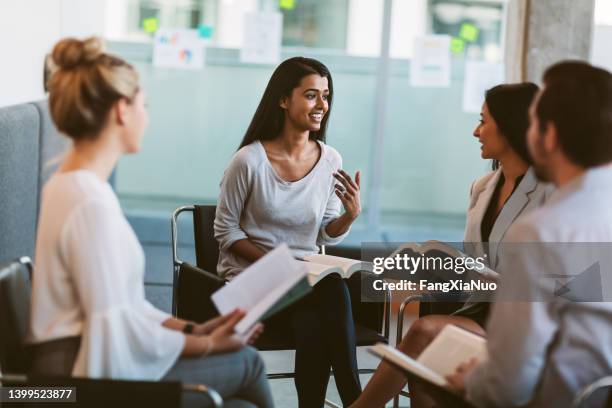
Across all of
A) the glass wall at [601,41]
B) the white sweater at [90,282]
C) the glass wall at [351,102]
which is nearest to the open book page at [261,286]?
the white sweater at [90,282]

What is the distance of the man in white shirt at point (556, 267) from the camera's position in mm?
1587

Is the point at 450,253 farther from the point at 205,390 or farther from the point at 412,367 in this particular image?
the point at 205,390

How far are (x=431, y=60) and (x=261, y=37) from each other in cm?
113

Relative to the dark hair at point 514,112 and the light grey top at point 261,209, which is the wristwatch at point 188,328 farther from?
the dark hair at point 514,112

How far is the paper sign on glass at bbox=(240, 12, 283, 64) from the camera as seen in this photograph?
5.58m

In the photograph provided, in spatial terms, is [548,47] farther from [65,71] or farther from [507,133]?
[65,71]

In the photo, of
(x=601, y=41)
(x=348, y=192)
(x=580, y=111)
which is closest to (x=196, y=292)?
(x=348, y=192)

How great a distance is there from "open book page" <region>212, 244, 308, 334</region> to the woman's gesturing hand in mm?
978

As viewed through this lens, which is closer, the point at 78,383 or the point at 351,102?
the point at 78,383

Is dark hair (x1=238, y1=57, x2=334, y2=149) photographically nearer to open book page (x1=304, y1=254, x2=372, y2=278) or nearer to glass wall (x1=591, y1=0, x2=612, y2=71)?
open book page (x1=304, y1=254, x2=372, y2=278)

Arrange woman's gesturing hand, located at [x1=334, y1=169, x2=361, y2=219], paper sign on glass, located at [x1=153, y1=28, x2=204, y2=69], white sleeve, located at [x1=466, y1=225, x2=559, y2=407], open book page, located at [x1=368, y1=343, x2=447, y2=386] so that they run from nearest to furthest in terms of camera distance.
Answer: white sleeve, located at [x1=466, y1=225, x2=559, y2=407]
open book page, located at [x1=368, y1=343, x2=447, y2=386]
woman's gesturing hand, located at [x1=334, y1=169, x2=361, y2=219]
paper sign on glass, located at [x1=153, y1=28, x2=204, y2=69]

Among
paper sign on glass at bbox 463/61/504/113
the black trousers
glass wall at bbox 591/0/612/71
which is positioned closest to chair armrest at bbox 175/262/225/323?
the black trousers

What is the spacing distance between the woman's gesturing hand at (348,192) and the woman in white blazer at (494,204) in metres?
0.41

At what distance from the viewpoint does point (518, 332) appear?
1573mm
